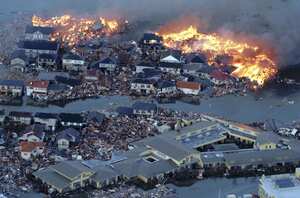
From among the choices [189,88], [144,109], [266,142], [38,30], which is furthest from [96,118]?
[38,30]

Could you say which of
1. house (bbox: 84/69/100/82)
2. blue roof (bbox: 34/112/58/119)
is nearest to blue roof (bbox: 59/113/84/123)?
blue roof (bbox: 34/112/58/119)

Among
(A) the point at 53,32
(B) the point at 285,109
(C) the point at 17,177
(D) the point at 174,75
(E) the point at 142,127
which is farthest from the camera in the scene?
(A) the point at 53,32

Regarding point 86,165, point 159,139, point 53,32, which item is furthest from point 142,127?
point 53,32

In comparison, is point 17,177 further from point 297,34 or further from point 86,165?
point 297,34

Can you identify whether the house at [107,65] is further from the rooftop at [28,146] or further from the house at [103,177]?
the house at [103,177]

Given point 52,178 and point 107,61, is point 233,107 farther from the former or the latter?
point 52,178

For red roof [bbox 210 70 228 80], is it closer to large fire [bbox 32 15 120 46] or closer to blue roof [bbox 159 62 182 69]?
blue roof [bbox 159 62 182 69]
